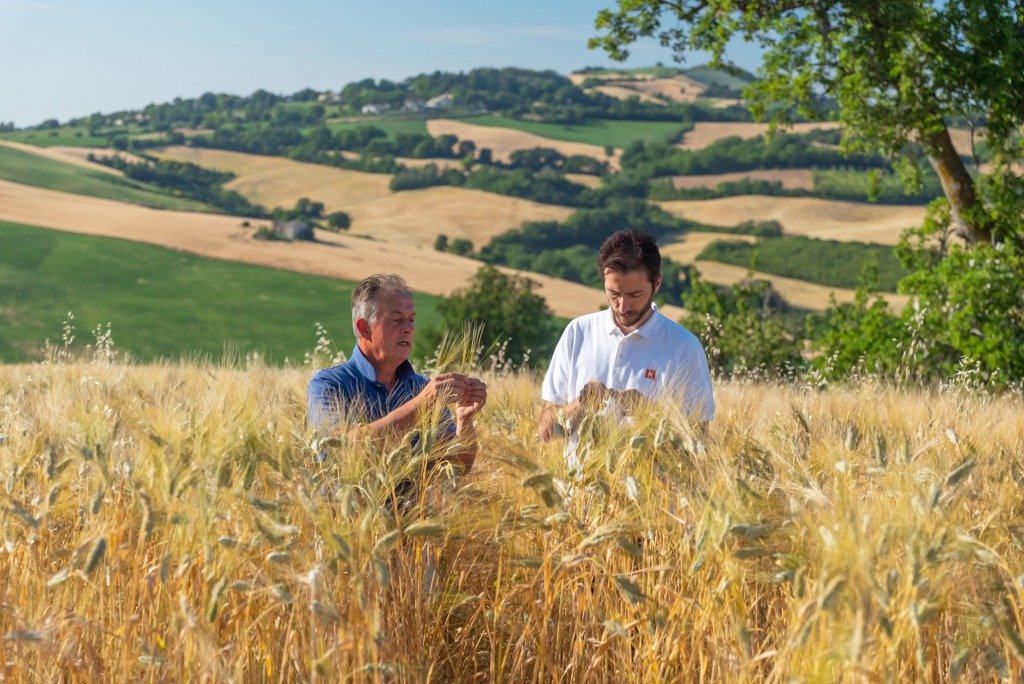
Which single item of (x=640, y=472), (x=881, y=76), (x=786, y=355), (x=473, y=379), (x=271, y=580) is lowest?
(x=786, y=355)

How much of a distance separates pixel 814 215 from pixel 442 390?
8780 cm

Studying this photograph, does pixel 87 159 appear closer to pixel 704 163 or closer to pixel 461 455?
pixel 704 163

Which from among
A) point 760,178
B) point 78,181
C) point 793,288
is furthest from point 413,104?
point 793,288

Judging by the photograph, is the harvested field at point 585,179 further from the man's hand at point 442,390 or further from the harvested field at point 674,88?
the man's hand at point 442,390

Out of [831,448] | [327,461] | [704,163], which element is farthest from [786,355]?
[704,163]

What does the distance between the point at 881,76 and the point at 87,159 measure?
323ft

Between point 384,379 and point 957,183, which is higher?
point 957,183

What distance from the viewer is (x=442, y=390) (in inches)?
88.7

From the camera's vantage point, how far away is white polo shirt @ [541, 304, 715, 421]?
293 centimetres

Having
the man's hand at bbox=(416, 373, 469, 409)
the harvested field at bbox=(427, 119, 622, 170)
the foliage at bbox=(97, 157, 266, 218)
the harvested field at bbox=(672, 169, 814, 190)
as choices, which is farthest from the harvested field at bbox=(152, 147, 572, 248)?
the man's hand at bbox=(416, 373, 469, 409)

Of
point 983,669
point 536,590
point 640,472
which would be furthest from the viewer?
point 536,590

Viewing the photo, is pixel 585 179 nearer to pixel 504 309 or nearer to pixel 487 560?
pixel 504 309

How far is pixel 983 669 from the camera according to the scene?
1.83 metres

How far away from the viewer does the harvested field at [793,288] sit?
58.1 meters
